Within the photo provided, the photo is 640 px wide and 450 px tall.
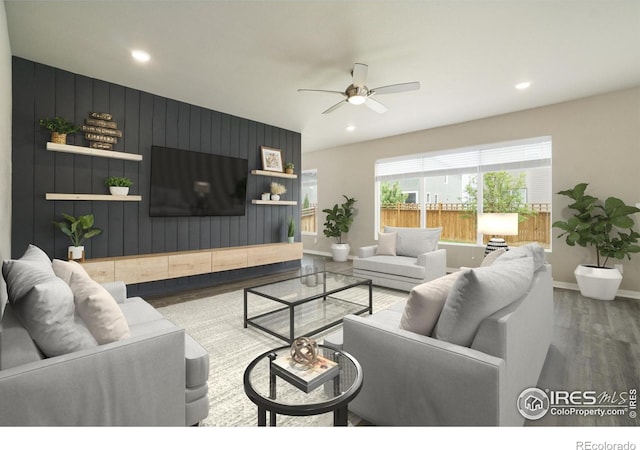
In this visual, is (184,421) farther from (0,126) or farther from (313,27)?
(313,27)

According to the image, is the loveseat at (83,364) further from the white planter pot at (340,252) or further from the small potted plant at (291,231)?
the white planter pot at (340,252)

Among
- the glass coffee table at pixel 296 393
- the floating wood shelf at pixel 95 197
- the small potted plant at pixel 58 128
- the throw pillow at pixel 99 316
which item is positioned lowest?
the glass coffee table at pixel 296 393

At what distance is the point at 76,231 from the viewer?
3.36m

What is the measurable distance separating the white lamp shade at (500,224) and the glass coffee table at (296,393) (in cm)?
373

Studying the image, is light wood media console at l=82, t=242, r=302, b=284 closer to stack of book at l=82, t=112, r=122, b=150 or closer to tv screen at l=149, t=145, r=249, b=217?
tv screen at l=149, t=145, r=249, b=217

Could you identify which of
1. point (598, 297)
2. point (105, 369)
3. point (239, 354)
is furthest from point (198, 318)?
point (598, 297)

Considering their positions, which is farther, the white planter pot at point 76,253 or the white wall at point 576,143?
the white wall at point 576,143

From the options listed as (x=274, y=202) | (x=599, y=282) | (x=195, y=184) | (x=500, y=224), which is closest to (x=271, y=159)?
(x=274, y=202)

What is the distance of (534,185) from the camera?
15.5 ft

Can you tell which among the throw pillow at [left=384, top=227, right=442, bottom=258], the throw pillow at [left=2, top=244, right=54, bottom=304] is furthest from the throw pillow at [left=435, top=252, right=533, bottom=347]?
the throw pillow at [left=384, top=227, right=442, bottom=258]

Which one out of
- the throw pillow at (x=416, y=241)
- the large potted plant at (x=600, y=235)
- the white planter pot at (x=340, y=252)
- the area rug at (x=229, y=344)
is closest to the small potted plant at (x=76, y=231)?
the area rug at (x=229, y=344)

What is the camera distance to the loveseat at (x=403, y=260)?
3982 mm

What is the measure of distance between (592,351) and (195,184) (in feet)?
15.4

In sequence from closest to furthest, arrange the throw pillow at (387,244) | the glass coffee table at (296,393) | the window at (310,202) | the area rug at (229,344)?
the glass coffee table at (296,393)
the area rug at (229,344)
the throw pillow at (387,244)
the window at (310,202)
